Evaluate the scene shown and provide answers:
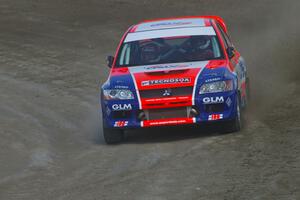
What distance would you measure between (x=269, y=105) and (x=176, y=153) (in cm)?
413

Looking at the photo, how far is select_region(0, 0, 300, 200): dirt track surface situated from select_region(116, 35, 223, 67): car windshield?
1.07m

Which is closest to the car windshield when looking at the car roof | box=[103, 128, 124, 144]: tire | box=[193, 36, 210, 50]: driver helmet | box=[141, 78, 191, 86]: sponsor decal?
box=[193, 36, 210, 50]: driver helmet

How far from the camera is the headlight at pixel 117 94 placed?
13102 millimetres

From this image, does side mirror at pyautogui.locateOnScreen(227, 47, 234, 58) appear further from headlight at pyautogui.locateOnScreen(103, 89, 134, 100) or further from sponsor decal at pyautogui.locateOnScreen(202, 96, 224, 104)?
headlight at pyautogui.locateOnScreen(103, 89, 134, 100)

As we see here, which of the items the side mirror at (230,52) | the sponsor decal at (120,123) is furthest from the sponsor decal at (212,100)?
the side mirror at (230,52)

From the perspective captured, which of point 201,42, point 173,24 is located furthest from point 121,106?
point 173,24

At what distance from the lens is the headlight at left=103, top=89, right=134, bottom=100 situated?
43.0 ft

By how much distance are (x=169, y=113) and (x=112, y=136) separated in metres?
0.93

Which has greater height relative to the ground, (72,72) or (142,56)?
(142,56)

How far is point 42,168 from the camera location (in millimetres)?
11977

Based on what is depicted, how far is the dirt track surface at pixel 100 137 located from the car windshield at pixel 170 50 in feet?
3.52

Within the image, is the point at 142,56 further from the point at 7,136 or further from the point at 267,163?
the point at 267,163

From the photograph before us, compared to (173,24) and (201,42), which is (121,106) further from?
(173,24)

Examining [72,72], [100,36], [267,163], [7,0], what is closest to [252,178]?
[267,163]
